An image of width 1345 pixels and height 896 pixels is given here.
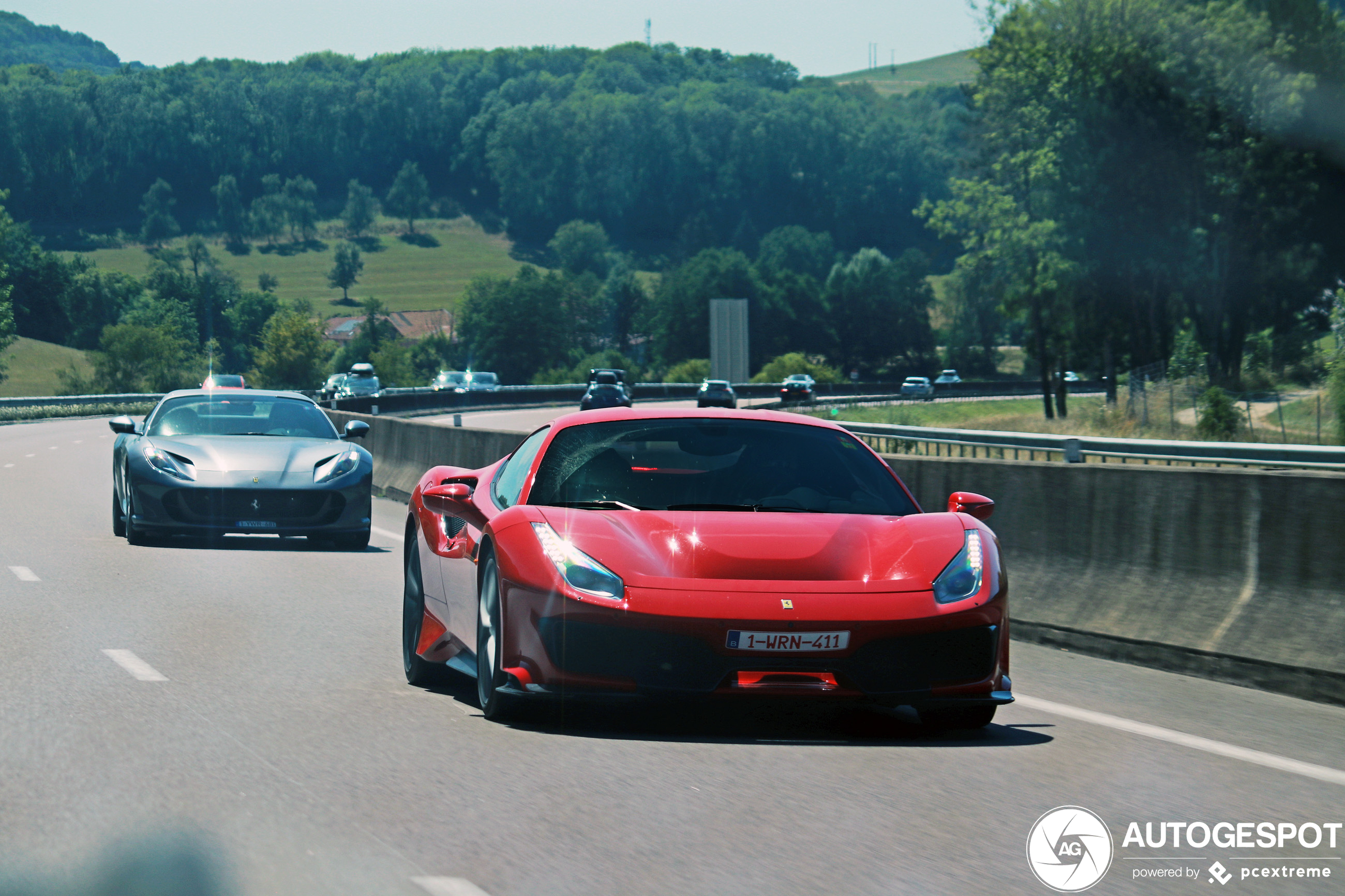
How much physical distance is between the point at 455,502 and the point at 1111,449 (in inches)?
625

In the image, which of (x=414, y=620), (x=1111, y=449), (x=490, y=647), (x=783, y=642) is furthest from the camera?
(x=1111, y=449)

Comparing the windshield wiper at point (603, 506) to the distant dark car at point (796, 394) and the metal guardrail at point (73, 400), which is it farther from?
the distant dark car at point (796, 394)

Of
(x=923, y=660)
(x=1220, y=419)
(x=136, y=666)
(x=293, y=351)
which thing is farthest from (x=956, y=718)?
(x=293, y=351)

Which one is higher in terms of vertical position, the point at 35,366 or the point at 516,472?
the point at 516,472

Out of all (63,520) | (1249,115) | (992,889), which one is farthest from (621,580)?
(1249,115)

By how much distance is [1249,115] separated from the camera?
194 ft

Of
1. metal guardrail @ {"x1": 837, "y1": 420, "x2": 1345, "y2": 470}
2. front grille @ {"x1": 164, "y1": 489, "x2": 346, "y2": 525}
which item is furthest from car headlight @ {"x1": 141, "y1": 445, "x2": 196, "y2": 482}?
metal guardrail @ {"x1": 837, "y1": 420, "x2": 1345, "y2": 470}

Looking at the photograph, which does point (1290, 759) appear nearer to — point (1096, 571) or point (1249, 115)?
point (1096, 571)

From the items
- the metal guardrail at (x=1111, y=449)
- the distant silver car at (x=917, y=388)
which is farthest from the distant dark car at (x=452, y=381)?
the metal guardrail at (x=1111, y=449)

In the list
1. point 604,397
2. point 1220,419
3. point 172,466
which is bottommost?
point 604,397

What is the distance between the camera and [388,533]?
17672 mm

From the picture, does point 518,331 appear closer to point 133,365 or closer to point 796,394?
point 133,365

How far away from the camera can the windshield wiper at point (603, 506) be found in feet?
23.5

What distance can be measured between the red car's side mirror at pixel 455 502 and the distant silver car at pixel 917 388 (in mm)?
90155
